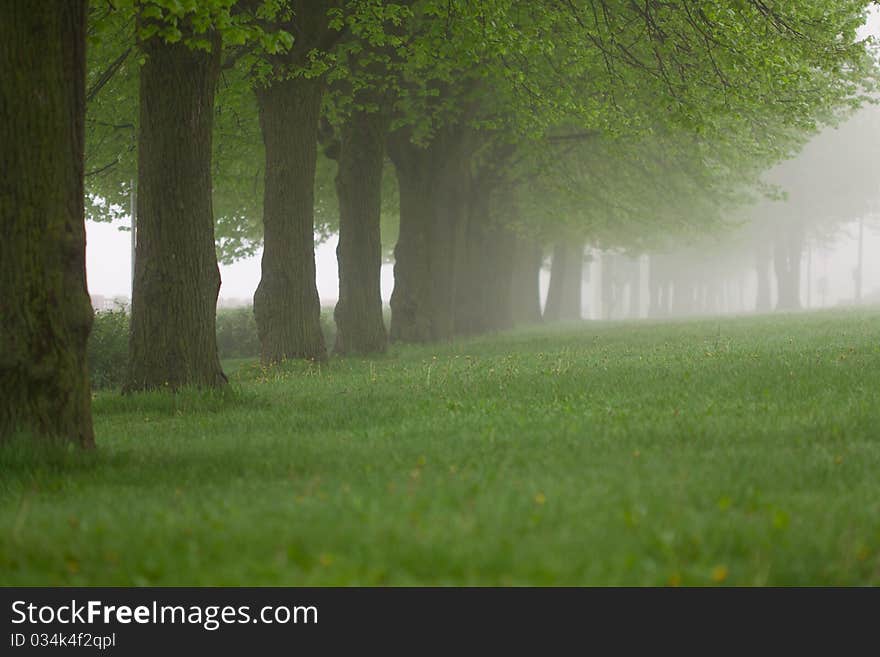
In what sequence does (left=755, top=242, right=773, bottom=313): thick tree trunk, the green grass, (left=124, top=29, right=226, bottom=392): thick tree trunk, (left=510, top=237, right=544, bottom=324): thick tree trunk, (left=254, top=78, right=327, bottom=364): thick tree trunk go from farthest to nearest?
1. (left=755, top=242, right=773, bottom=313): thick tree trunk
2. (left=510, top=237, right=544, bottom=324): thick tree trunk
3. (left=254, top=78, right=327, bottom=364): thick tree trunk
4. (left=124, top=29, right=226, bottom=392): thick tree trunk
5. the green grass

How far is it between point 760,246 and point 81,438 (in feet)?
216

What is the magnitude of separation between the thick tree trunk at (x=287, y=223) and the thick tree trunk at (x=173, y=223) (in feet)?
17.0

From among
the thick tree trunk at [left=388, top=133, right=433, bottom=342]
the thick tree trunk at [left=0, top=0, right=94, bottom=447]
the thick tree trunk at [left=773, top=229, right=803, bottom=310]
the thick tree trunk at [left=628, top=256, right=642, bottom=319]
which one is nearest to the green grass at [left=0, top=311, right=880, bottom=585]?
the thick tree trunk at [left=0, top=0, right=94, bottom=447]

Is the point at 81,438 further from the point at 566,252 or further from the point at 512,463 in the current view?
the point at 566,252

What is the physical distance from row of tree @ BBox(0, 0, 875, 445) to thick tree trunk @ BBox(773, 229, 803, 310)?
31427 millimetres

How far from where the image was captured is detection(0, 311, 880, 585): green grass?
13.6ft

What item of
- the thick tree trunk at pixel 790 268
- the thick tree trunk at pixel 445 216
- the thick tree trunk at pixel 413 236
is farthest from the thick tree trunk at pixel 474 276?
the thick tree trunk at pixel 790 268

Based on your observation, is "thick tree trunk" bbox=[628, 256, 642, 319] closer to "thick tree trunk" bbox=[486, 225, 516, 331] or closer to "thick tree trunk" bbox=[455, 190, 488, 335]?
"thick tree trunk" bbox=[486, 225, 516, 331]

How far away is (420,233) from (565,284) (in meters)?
35.8

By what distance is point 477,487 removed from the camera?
5.56m

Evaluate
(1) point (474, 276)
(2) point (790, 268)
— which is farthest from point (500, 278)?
(2) point (790, 268)

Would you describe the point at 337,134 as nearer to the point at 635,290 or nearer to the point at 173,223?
the point at 173,223

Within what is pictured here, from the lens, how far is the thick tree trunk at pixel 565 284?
50875 millimetres

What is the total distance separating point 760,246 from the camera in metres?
68.1
